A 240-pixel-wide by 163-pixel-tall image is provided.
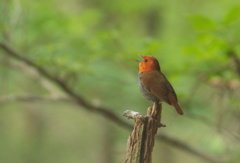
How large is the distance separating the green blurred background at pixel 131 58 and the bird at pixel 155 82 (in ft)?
5.21

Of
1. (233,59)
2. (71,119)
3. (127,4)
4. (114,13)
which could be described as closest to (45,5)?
(233,59)

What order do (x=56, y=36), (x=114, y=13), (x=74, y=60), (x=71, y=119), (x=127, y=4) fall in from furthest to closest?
(x=71, y=119), (x=114, y=13), (x=127, y=4), (x=56, y=36), (x=74, y=60)

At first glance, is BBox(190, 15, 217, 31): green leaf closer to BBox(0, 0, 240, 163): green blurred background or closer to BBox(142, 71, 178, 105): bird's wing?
BBox(0, 0, 240, 163): green blurred background

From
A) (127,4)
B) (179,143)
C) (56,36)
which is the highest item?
(127,4)

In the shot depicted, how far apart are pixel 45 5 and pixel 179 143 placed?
264 cm

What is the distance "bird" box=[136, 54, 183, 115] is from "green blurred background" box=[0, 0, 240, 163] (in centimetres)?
159

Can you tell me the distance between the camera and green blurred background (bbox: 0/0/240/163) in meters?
5.57

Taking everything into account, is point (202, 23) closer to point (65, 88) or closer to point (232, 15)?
point (232, 15)

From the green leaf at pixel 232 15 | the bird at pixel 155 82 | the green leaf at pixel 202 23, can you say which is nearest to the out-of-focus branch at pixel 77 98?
the green leaf at pixel 202 23

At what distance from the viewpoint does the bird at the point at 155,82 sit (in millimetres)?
3049

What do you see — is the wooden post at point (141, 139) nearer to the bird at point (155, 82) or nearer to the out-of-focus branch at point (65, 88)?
the bird at point (155, 82)

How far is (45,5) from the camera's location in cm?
734

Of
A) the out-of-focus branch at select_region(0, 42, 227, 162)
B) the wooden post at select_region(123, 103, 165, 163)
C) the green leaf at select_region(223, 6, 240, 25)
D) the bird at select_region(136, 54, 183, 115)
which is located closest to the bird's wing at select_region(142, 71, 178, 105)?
the bird at select_region(136, 54, 183, 115)

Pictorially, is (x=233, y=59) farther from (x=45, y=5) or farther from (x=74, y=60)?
(x=45, y=5)
